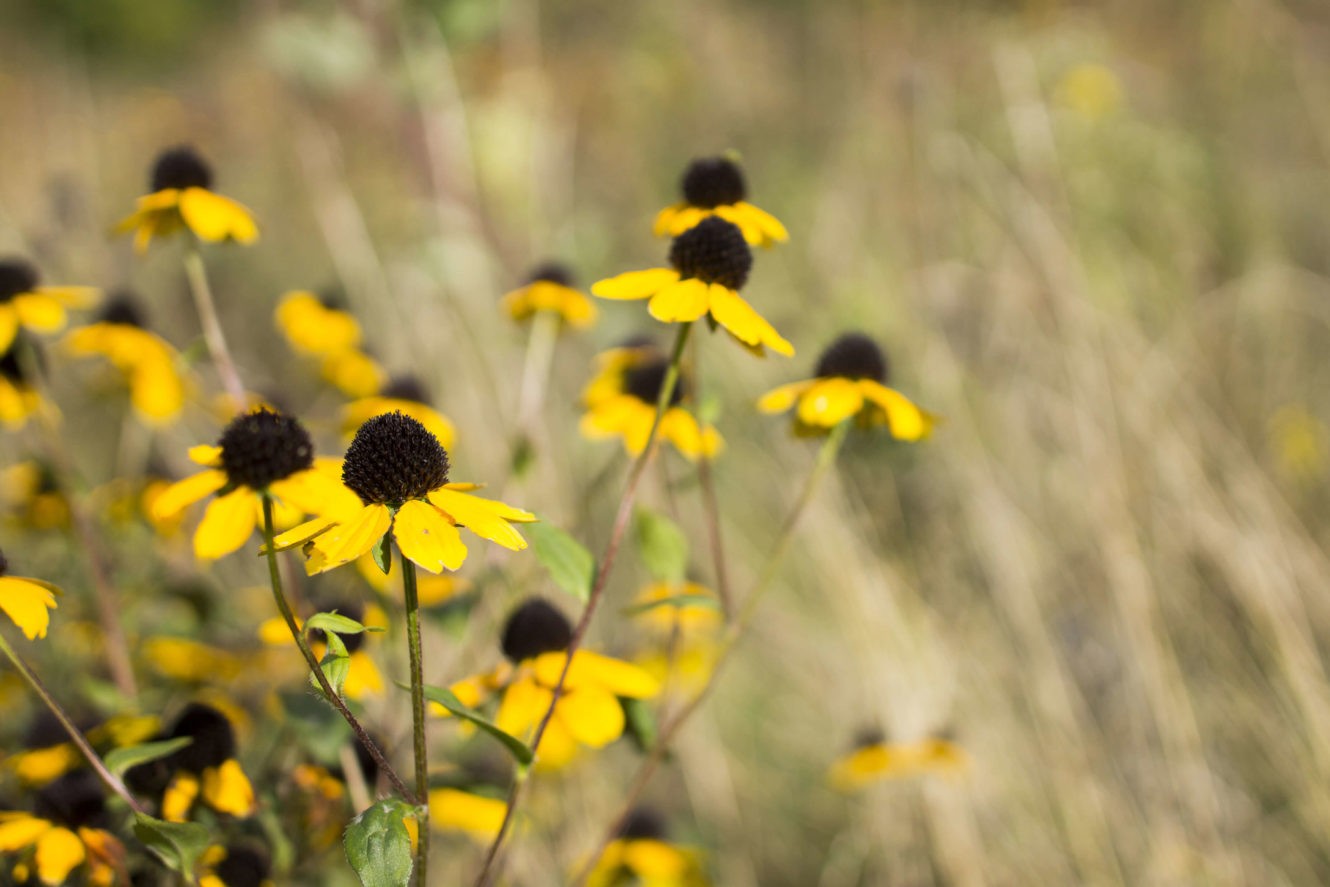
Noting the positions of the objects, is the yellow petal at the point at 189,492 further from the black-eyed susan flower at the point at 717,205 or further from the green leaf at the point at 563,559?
the black-eyed susan flower at the point at 717,205

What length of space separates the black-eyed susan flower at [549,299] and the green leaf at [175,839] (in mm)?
840

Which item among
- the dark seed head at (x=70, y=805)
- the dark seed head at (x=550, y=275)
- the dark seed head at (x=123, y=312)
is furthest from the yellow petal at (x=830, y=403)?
the dark seed head at (x=123, y=312)

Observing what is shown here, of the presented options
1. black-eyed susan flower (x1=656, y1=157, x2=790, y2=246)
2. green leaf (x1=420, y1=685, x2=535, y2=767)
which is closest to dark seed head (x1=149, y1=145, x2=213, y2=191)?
black-eyed susan flower (x1=656, y1=157, x2=790, y2=246)

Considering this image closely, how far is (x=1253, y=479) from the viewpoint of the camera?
1879mm

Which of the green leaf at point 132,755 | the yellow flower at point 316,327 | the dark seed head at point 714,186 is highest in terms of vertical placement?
the dark seed head at point 714,186

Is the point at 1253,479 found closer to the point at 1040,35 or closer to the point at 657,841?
the point at 657,841

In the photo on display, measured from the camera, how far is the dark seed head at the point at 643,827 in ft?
4.64

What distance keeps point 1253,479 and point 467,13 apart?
5.82 ft

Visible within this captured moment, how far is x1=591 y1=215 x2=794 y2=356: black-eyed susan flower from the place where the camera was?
861 millimetres

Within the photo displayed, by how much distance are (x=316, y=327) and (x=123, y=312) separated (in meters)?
0.28

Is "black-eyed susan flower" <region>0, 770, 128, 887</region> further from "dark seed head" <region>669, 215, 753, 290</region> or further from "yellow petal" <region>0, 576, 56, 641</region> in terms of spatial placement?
"dark seed head" <region>669, 215, 753, 290</region>

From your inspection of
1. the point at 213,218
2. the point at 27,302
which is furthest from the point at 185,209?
the point at 27,302

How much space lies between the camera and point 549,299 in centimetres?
140

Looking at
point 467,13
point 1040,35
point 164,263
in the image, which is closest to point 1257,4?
point 1040,35
